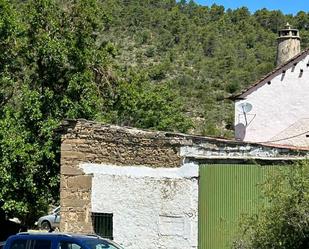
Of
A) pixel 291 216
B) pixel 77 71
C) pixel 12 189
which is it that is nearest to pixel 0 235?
pixel 12 189

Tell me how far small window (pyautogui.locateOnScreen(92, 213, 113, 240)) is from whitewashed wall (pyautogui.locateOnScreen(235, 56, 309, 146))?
9374 mm

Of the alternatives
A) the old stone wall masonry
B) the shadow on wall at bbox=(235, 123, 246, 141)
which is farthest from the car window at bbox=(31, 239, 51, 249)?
the shadow on wall at bbox=(235, 123, 246, 141)

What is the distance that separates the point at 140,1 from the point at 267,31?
1781cm

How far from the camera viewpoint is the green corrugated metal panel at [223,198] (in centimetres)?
1670

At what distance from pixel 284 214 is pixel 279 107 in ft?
42.6

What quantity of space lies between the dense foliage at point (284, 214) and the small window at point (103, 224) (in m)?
5.09

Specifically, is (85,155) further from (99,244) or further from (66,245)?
(66,245)

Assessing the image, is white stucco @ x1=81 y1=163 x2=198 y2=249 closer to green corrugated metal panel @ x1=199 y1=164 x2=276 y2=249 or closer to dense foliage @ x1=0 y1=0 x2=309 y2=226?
green corrugated metal panel @ x1=199 y1=164 x2=276 y2=249

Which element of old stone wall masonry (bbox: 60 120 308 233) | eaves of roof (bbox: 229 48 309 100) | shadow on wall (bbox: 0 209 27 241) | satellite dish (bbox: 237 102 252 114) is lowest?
shadow on wall (bbox: 0 209 27 241)

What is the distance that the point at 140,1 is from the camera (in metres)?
81.2

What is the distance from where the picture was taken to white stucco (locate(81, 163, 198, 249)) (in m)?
17.2

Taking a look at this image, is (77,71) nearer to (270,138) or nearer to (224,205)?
(270,138)

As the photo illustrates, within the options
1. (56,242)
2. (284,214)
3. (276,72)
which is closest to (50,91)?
(276,72)

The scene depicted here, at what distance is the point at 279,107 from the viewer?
26.0 m
